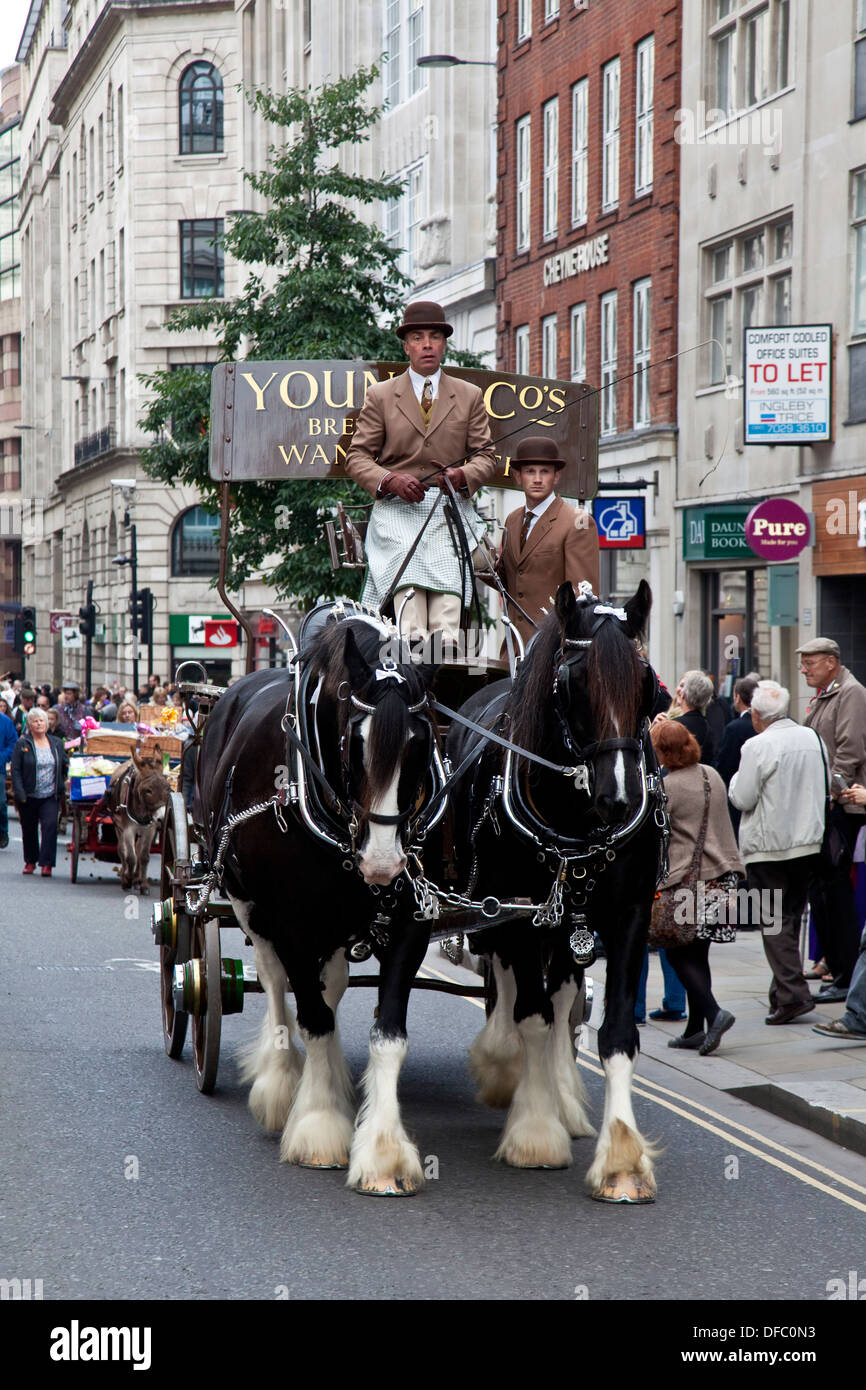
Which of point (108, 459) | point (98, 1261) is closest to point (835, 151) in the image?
point (98, 1261)

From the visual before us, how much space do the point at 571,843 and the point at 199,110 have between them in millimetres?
59442

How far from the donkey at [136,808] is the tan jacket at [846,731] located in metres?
7.92

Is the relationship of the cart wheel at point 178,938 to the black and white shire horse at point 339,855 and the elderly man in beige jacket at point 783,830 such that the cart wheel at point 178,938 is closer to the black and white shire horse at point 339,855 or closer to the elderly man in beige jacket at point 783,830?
the black and white shire horse at point 339,855

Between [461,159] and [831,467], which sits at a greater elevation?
[461,159]

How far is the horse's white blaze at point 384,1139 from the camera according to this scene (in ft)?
20.6

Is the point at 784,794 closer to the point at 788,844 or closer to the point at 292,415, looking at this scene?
the point at 788,844

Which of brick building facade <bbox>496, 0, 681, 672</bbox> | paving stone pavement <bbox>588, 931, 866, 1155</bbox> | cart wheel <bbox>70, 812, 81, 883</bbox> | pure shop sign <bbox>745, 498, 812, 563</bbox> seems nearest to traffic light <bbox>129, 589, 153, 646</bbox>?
brick building facade <bbox>496, 0, 681, 672</bbox>

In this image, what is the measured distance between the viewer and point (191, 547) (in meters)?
58.7

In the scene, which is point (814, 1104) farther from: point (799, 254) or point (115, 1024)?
point (799, 254)

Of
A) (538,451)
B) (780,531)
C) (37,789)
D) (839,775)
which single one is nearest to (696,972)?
(839,775)

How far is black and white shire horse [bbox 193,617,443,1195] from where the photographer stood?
6.02m

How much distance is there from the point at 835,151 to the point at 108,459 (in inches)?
1724

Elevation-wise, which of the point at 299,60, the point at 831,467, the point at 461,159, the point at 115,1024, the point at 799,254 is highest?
the point at 299,60
